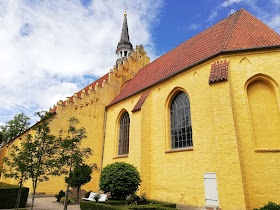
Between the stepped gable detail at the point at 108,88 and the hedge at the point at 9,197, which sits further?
the stepped gable detail at the point at 108,88

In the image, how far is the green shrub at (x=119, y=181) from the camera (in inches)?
410

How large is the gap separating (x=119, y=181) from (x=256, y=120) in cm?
751

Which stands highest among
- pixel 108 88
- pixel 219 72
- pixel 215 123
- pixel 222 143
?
pixel 108 88

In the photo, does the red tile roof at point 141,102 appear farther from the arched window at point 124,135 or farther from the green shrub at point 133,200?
the green shrub at point 133,200

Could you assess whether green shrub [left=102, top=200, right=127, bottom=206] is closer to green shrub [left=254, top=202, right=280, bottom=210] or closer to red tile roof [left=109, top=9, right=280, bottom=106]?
green shrub [left=254, top=202, right=280, bottom=210]

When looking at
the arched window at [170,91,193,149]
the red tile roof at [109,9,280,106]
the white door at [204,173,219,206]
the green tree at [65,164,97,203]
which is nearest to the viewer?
the white door at [204,173,219,206]

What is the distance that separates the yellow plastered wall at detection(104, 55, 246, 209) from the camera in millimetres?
8609

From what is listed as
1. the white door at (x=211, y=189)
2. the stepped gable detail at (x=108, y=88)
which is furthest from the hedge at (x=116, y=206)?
the stepped gable detail at (x=108, y=88)

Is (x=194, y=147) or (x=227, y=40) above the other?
(x=227, y=40)

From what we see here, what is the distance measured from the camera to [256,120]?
953 cm

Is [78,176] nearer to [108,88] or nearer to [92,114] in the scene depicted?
[92,114]

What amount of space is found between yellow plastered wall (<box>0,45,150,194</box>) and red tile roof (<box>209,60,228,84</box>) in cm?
1125

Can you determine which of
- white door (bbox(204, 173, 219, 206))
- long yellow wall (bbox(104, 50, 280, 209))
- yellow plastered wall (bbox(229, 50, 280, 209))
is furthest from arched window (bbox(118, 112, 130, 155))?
yellow plastered wall (bbox(229, 50, 280, 209))

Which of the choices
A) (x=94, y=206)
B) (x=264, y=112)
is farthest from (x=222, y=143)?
(x=94, y=206)
